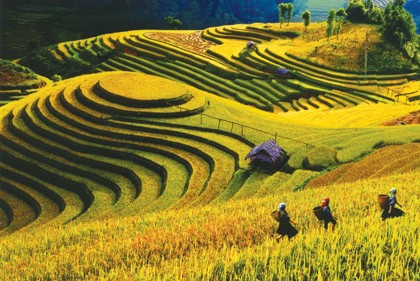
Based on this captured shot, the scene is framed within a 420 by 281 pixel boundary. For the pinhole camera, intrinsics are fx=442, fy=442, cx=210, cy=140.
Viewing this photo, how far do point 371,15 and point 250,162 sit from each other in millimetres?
61013

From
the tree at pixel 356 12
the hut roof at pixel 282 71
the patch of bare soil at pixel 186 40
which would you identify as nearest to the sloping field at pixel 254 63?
the patch of bare soil at pixel 186 40

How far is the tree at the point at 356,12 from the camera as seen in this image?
7988 cm

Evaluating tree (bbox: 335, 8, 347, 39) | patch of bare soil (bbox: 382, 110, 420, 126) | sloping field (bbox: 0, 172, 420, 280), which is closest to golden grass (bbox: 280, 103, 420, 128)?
patch of bare soil (bbox: 382, 110, 420, 126)

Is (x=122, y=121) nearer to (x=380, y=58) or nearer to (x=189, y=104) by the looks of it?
(x=189, y=104)

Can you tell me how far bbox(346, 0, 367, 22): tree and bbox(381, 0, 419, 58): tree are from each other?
9.49 metres

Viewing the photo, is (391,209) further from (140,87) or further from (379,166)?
(140,87)

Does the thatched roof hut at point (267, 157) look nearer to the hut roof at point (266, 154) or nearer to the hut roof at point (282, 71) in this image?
the hut roof at point (266, 154)

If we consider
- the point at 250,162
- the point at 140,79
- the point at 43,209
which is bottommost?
the point at 43,209

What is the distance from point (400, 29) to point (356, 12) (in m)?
13.2

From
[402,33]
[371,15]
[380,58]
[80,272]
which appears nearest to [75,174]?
[80,272]

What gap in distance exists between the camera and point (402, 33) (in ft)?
226

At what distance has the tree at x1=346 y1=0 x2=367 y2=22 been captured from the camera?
7988 cm

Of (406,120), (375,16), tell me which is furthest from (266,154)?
(375,16)

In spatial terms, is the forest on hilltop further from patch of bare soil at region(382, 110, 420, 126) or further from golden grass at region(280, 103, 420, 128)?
patch of bare soil at region(382, 110, 420, 126)
